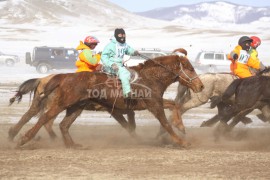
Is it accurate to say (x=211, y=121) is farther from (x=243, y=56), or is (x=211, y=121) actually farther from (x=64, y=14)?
(x=64, y=14)

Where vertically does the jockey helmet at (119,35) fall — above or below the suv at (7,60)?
above

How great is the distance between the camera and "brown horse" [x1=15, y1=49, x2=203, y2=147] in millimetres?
11719

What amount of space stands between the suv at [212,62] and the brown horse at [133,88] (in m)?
30.9

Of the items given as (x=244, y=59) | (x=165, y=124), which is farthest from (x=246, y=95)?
(x=165, y=124)

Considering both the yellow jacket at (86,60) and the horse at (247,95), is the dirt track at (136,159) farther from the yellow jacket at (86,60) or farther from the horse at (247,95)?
the yellow jacket at (86,60)

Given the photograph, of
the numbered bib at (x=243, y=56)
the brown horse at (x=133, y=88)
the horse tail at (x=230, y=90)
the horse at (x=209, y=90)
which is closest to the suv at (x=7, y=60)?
the horse at (x=209, y=90)

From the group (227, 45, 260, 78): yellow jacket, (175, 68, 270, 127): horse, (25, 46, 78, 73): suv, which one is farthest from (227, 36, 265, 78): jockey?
(25, 46, 78, 73): suv

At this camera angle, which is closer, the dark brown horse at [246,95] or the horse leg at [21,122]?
the horse leg at [21,122]

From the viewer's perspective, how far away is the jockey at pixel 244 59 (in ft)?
46.9

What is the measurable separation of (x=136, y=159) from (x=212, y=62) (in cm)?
3361

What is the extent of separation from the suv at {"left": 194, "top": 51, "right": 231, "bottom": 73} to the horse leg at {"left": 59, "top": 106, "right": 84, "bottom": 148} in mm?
30936

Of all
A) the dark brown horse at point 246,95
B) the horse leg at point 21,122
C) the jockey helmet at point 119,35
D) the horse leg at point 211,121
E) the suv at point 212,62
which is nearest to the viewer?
the jockey helmet at point 119,35

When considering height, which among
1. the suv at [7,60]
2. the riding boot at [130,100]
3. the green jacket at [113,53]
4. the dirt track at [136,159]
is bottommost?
the suv at [7,60]

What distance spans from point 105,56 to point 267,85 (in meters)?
3.91
